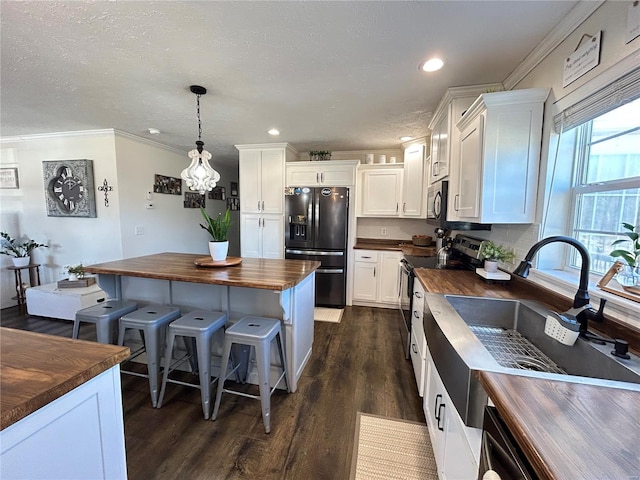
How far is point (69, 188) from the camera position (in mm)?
3676

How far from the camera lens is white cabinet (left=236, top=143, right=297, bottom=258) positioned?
4.01 meters

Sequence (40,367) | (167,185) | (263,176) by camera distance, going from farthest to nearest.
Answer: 1. (167,185)
2. (263,176)
3. (40,367)

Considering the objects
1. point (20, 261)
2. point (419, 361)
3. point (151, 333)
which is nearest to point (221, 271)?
point (151, 333)

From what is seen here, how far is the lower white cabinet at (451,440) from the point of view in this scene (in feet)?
2.92

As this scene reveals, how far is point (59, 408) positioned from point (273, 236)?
3446 mm

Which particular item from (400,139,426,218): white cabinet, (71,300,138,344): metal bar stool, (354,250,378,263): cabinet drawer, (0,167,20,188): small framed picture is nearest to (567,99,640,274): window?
(400,139,426,218): white cabinet

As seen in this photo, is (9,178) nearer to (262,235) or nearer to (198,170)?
(262,235)

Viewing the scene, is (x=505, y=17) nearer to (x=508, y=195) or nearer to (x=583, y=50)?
(x=583, y=50)

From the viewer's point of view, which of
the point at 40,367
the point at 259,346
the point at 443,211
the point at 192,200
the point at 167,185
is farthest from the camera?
the point at 192,200

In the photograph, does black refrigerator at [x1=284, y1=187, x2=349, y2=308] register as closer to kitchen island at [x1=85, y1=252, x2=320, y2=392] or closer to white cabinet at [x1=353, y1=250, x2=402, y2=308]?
white cabinet at [x1=353, y1=250, x2=402, y2=308]

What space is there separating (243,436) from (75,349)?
1.20 metres

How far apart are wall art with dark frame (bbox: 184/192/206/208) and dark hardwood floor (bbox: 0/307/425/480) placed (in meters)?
3.25

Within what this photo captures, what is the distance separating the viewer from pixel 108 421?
2.72ft

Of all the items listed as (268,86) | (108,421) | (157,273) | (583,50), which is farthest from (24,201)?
(583,50)
